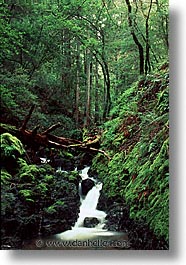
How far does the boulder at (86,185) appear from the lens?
3.72m

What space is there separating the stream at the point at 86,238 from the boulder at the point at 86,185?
179mm

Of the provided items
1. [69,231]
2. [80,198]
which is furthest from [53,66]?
[69,231]

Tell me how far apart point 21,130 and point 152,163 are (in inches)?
53.0

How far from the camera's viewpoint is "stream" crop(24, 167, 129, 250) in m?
3.40

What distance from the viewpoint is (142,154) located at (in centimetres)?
382

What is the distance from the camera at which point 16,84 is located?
3748 mm

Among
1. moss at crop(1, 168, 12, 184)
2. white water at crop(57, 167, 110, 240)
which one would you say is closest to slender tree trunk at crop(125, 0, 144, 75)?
white water at crop(57, 167, 110, 240)

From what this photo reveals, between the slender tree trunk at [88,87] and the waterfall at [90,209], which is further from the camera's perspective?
the slender tree trunk at [88,87]

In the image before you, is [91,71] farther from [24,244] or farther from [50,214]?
[24,244]

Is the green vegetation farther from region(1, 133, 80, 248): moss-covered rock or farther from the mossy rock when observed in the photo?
the mossy rock

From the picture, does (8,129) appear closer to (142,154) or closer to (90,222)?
(90,222)

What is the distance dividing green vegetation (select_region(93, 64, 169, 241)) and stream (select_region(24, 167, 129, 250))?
0.87ft

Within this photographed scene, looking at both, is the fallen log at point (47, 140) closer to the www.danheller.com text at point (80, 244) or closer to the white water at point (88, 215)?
the white water at point (88, 215)

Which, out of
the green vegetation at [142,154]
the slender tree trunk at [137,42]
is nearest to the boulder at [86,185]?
the green vegetation at [142,154]
